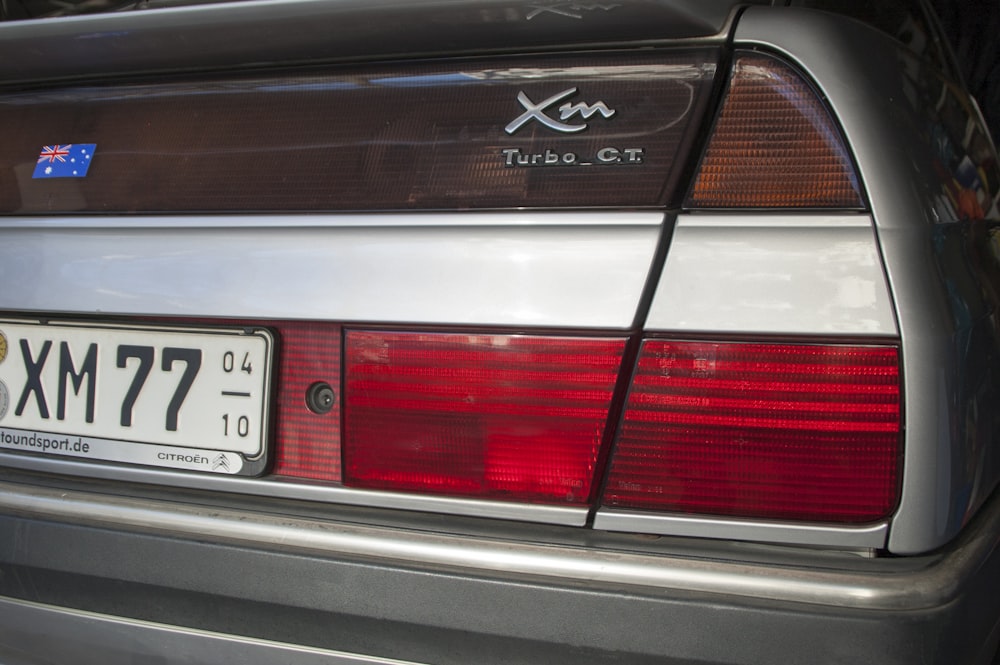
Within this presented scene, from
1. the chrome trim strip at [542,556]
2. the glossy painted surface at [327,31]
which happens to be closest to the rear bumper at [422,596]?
the chrome trim strip at [542,556]

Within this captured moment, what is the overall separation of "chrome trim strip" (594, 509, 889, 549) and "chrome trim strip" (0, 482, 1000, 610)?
0.04 m

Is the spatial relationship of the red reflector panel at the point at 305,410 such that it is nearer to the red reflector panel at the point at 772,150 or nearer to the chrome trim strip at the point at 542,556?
the chrome trim strip at the point at 542,556

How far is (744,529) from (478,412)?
0.38 m

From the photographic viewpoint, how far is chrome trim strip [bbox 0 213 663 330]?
1.14 meters

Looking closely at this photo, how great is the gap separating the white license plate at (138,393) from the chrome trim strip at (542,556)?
0.26 feet

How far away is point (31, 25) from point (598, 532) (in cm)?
113

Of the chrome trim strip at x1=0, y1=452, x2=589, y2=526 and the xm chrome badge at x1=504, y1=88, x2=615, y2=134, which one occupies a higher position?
the xm chrome badge at x1=504, y1=88, x2=615, y2=134

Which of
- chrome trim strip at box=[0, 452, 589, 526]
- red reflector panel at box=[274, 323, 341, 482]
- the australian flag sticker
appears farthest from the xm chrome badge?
the australian flag sticker

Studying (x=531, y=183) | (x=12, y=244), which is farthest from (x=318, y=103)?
(x=12, y=244)

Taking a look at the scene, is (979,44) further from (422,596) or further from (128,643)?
(128,643)

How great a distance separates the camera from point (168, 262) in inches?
52.2

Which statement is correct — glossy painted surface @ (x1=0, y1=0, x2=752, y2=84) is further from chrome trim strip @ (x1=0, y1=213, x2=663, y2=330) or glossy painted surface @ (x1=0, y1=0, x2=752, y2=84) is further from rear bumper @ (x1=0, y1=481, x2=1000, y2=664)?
rear bumper @ (x1=0, y1=481, x2=1000, y2=664)

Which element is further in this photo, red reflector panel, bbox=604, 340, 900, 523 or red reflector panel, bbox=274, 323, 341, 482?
red reflector panel, bbox=274, 323, 341, 482

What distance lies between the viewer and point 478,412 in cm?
121
